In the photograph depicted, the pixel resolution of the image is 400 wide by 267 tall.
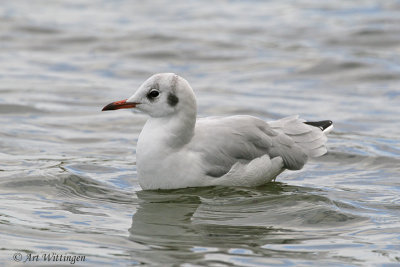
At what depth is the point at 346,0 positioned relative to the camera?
1906cm

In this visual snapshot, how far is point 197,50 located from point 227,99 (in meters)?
3.33

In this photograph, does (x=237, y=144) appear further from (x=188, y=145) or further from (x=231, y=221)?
(x=231, y=221)

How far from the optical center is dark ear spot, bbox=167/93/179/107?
290 inches

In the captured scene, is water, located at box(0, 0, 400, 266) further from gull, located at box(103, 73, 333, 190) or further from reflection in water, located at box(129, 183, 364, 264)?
gull, located at box(103, 73, 333, 190)

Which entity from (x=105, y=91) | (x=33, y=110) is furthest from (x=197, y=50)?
(x=33, y=110)

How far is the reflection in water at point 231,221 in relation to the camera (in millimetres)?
5910

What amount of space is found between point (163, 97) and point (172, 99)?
8 cm

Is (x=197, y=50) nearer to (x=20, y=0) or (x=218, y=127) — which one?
(x=20, y=0)

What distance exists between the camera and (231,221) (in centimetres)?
665

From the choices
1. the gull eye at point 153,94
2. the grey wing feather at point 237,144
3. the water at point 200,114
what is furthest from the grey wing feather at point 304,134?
the gull eye at point 153,94

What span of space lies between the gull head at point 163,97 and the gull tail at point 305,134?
1140mm

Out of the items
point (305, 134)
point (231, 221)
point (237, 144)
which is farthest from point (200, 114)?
point (231, 221)

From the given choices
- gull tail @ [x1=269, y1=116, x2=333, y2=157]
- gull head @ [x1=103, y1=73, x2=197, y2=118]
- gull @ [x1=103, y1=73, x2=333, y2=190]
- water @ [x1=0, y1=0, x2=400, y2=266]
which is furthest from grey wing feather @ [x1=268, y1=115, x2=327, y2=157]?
gull head @ [x1=103, y1=73, x2=197, y2=118]

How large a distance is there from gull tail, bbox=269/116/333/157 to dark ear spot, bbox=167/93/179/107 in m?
1.19
